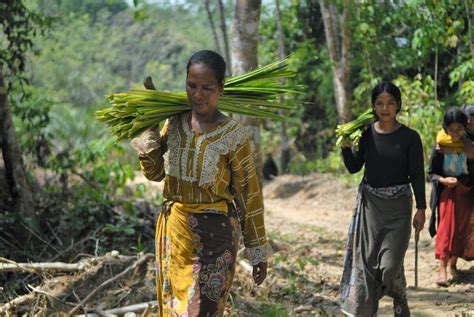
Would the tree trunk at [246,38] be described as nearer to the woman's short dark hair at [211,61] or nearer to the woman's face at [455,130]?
the woman's face at [455,130]

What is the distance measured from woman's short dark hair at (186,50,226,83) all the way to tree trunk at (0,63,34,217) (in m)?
4.25

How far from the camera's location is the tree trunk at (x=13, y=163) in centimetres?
743

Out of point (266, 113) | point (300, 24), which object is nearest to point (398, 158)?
point (266, 113)

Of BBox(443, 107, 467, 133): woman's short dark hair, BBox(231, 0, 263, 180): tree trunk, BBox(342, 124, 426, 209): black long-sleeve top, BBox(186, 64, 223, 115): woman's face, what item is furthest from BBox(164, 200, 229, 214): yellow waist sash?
BBox(231, 0, 263, 180): tree trunk

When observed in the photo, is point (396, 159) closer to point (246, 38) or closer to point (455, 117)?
point (455, 117)

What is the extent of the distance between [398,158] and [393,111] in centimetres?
31

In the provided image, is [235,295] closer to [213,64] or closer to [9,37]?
[213,64]

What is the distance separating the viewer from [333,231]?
10609 millimetres

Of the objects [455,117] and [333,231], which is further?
[333,231]

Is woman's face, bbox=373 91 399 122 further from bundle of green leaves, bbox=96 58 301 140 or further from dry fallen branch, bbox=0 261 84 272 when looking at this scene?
dry fallen branch, bbox=0 261 84 272

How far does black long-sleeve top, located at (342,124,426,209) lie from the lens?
16.3ft

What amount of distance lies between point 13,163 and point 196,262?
171 inches

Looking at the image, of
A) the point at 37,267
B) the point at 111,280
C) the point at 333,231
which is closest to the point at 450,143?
the point at 111,280

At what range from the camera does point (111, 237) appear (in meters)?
7.88
